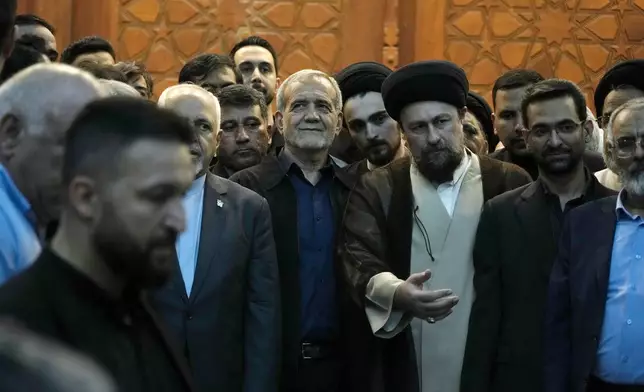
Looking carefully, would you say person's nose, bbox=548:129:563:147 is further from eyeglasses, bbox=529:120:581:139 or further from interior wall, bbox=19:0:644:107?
interior wall, bbox=19:0:644:107

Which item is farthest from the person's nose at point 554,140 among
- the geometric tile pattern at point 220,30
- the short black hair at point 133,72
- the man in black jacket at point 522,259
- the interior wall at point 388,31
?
the geometric tile pattern at point 220,30

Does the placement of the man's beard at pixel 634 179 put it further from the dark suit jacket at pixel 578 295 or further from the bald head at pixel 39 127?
the bald head at pixel 39 127

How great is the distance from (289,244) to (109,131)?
233 centimetres

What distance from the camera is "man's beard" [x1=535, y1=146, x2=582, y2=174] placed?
12.9 feet

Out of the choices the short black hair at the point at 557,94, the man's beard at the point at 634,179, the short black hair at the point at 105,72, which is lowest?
the man's beard at the point at 634,179

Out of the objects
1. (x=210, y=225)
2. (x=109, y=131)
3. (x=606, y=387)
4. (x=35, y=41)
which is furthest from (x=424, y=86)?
(x=109, y=131)

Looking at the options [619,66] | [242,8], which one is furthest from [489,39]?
A: [619,66]

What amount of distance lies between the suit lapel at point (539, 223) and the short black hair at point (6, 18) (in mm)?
2184

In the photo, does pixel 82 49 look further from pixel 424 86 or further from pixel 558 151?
pixel 558 151

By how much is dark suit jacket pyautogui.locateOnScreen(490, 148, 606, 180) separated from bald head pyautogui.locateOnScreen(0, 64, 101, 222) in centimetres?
286

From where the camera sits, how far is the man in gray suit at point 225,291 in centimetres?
Result: 373

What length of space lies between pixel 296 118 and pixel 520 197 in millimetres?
995

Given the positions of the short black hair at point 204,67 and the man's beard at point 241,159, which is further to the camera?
the short black hair at point 204,67

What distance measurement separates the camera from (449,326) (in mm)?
3951
